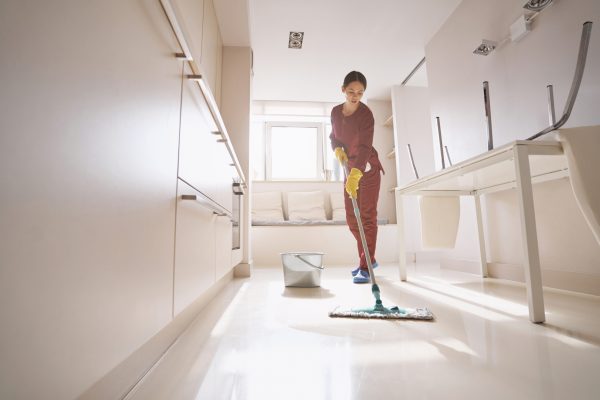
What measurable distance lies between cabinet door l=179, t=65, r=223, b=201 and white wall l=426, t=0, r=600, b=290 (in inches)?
73.2

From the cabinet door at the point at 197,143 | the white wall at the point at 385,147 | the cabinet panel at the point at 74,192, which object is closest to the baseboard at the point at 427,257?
the white wall at the point at 385,147

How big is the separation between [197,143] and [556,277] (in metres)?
2.02

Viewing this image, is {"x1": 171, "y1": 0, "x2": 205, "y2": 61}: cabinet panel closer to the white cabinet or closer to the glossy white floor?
the white cabinet

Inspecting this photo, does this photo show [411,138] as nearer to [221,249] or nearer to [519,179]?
[519,179]

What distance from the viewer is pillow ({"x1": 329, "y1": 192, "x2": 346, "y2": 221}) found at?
4.22m

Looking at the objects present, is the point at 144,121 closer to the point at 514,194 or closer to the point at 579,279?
the point at 579,279

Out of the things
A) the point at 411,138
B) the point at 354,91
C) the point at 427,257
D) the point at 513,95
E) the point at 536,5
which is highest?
the point at 536,5

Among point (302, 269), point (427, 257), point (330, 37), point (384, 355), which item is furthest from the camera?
point (427, 257)

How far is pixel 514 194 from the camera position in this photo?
2002 millimetres

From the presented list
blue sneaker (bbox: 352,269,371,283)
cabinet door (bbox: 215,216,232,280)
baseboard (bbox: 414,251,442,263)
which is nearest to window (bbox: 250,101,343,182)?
baseboard (bbox: 414,251,442,263)

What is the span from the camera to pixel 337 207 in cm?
433

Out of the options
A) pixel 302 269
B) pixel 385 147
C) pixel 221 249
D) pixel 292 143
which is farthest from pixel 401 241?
pixel 292 143

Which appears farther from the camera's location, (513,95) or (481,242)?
(481,242)

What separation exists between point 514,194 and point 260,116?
3806 millimetres
